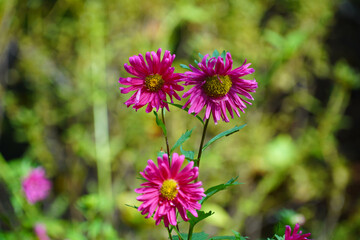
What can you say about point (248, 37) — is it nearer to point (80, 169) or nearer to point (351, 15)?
point (351, 15)

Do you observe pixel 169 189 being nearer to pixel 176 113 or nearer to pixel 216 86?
pixel 216 86

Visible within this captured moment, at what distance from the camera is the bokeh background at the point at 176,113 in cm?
110

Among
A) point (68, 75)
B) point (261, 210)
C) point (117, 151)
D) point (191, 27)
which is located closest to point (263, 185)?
point (261, 210)

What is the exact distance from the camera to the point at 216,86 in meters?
0.31

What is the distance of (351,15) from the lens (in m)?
1.38

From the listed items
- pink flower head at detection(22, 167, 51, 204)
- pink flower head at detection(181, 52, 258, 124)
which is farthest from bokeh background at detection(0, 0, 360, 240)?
pink flower head at detection(181, 52, 258, 124)

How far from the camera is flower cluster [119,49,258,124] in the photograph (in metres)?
0.31

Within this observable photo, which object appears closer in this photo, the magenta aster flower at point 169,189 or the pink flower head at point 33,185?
the magenta aster flower at point 169,189

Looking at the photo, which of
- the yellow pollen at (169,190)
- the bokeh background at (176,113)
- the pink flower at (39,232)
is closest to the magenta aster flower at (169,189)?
the yellow pollen at (169,190)

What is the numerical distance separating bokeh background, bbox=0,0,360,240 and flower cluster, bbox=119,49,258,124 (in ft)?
2.40

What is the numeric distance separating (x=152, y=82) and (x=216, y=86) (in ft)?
0.17

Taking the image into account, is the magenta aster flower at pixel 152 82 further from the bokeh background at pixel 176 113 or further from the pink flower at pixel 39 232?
the bokeh background at pixel 176 113

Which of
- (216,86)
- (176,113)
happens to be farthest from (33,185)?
(216,86)

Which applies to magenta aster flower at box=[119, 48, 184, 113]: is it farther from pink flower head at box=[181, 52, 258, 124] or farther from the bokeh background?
the bokeh background
